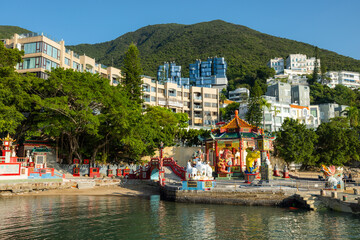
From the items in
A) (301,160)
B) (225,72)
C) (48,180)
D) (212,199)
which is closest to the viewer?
(212,199)

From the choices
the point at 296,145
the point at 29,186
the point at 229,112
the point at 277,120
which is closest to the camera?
the point at 29,186

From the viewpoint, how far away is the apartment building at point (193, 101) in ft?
264

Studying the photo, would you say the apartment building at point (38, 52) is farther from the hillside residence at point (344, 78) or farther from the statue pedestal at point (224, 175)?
the hillside residence at point (344, 78)

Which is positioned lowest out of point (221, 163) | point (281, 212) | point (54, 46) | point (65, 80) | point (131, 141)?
point (281, 212)

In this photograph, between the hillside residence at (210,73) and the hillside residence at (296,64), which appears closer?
the hillside residence at (210,73)

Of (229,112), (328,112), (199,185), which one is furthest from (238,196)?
(328,112)

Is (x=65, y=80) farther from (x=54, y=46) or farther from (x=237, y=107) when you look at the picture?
(x=237, y=107)

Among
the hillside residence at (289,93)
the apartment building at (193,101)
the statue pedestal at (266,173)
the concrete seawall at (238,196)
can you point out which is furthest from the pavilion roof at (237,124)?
the hillside residence at (289,93)

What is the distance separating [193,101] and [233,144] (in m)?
50.2

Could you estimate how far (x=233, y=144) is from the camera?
3541 centimetres

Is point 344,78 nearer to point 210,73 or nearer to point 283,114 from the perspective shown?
point 210,73

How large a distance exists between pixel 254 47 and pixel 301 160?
155 metres

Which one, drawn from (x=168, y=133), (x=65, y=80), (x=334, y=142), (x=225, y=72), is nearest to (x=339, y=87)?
(x=225, y=72)

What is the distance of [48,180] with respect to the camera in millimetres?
32281
